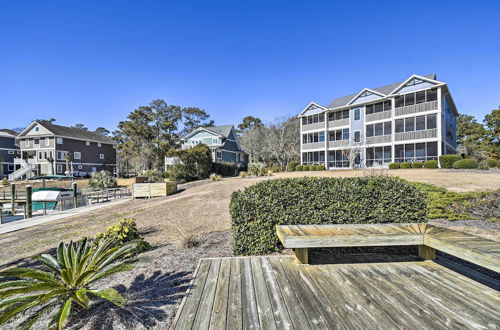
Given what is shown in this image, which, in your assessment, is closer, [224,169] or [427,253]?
[427,253]

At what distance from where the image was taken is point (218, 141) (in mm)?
34344

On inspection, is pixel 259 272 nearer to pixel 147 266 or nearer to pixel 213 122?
pixel 147 266

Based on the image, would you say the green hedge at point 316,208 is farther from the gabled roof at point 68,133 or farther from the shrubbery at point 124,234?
the gabled roof at point 68,133

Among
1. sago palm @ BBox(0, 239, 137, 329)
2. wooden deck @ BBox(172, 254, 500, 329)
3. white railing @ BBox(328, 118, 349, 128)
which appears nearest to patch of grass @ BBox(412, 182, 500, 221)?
wooden deck @ BBox(172, 254, 500, 329)

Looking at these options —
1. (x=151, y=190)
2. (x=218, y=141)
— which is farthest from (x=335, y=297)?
(x=218, y=141)

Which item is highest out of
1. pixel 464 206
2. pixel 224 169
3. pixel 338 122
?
pixel 338 122

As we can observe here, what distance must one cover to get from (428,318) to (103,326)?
3.34m

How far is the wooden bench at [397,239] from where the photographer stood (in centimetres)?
253

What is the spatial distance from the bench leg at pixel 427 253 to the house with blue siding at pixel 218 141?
30.3 metres

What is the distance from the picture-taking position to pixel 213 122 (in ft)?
180

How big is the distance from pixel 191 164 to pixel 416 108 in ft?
75.8

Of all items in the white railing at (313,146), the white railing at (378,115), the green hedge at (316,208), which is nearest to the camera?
the green hedge at (316,208)

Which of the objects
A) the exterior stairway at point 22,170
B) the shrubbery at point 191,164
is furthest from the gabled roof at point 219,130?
the exterior stairway at point 22,170

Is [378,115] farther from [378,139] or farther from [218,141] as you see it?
[218,141]
